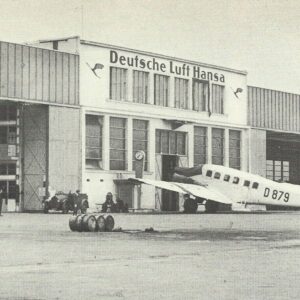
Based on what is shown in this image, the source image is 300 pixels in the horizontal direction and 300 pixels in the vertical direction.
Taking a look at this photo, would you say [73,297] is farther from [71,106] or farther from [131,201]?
[131,201]

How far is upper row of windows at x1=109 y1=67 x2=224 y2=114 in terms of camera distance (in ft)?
205

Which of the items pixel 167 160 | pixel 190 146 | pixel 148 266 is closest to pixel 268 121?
pixel 190 146

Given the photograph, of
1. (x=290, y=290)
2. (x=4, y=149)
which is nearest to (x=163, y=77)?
(x=4, y=149)

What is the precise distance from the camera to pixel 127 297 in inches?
467

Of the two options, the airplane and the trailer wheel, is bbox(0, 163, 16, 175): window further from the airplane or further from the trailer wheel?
the airplane

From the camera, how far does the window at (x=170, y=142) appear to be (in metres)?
66.2

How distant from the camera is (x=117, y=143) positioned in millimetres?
62438

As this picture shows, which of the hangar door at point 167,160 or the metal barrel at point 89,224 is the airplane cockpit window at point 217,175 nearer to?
the hangar door at point 167,160

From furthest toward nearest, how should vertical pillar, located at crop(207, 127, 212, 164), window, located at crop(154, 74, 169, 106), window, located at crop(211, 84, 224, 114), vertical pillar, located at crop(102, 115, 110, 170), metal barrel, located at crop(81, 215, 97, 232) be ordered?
window, located at crop(211, 84, 224, 114) → vertical pillar, located at crop(207, 127, 212, 164) → window, located at crop(154, 74, 169, 106) → vertical pillar, located at crop(102, 115, 110, 170) → metal barrel, located at crop(81, 215, 97, 232)

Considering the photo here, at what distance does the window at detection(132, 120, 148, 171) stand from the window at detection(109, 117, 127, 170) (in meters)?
0.99

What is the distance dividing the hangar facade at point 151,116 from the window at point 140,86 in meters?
0.08

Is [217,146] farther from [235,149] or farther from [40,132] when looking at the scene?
[40,132]

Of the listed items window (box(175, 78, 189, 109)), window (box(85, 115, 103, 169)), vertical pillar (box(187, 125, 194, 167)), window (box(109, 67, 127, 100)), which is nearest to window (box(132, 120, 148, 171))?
window (box(109, 67, 127, 100))

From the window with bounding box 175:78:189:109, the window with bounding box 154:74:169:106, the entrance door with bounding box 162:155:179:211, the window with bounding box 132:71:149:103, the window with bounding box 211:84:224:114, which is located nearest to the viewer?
the window with bounding box 132:71:149:103
